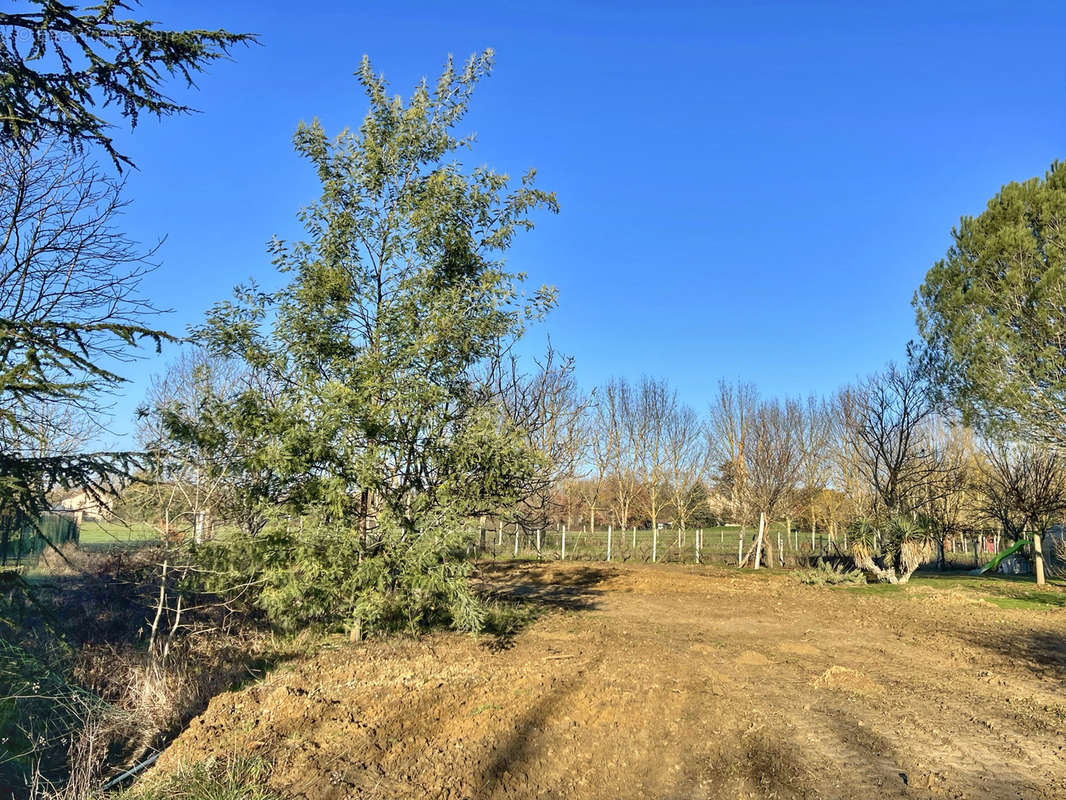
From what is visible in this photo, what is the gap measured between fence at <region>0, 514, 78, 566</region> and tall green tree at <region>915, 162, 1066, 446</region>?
718 inches

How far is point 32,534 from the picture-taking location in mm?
8219

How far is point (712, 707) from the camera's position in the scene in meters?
5.88

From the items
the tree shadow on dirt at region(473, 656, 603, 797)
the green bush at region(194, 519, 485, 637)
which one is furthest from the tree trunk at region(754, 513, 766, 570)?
the tree shadow on dirt at region(473, 656, 603, 797)

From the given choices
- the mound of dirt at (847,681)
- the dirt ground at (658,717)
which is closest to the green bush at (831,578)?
the dirt ground at (658,717)

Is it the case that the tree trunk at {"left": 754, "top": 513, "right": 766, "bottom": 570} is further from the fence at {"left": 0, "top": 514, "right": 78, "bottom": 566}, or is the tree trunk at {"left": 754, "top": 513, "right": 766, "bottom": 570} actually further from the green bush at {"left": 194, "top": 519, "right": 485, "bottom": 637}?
the fence at {"left": 0, "top": 514, "right": 78, "bottom": 566}

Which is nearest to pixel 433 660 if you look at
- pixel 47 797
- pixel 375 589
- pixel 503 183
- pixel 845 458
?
pixel 375 589

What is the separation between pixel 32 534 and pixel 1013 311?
64.8 feet

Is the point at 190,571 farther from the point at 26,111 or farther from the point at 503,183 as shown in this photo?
the point at 503,183

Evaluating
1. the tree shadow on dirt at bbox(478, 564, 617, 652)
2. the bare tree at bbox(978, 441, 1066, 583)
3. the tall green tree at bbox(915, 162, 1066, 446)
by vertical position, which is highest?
the tall green tree at bbox(915, 162, 1066, 446)

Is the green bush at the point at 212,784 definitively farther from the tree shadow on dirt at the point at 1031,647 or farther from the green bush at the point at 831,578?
the green bush at the point at 831,578

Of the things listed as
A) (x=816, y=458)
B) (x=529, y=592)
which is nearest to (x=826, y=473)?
(x=816, y=458)

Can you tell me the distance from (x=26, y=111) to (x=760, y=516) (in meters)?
19.8

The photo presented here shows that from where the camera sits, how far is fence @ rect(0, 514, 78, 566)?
6.13 m

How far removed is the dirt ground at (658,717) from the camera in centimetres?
446
